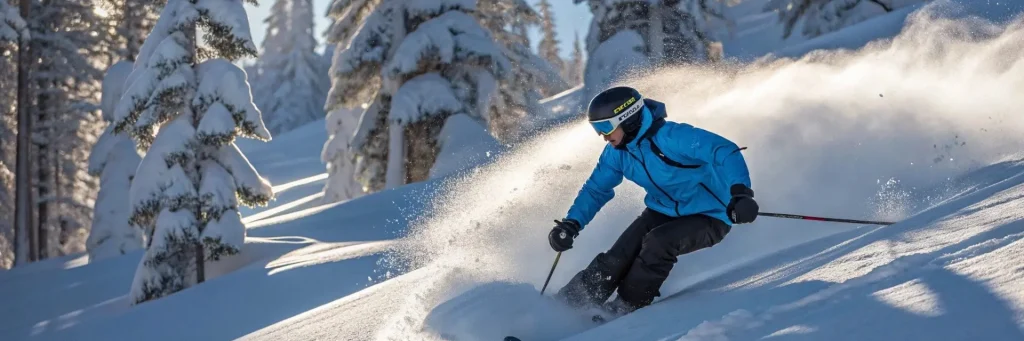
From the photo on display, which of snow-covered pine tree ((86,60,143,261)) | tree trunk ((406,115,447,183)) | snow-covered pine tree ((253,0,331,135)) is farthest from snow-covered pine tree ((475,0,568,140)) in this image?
snow-covered pine tree ((253,0,331,135))

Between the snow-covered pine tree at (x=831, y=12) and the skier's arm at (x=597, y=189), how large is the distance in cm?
2190

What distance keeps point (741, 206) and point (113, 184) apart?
23.1m

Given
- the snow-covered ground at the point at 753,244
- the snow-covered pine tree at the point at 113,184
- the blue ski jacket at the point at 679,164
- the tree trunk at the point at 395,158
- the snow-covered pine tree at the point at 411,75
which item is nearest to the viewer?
the snow-covered ground at the point at 753,244

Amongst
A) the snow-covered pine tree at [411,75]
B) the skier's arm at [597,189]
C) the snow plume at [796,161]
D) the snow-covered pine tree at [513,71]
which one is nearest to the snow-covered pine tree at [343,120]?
the snow-covered pine tree at [411,75]

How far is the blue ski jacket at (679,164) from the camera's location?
531cm

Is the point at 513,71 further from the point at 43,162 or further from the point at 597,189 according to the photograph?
the point at 43,162

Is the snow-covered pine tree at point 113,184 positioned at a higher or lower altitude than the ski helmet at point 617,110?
lower

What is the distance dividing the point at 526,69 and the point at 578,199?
17.0 m

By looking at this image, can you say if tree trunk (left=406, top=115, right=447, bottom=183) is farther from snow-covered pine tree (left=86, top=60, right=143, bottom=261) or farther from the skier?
the skier

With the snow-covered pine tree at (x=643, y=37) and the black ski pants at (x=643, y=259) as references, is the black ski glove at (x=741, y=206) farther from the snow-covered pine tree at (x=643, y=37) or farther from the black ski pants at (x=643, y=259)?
the snow-covered pine tree at (x=643, y=37)

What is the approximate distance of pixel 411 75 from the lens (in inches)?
829

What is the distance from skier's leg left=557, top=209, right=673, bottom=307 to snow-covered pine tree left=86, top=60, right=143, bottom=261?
68.6 feet

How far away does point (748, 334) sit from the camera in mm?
3492

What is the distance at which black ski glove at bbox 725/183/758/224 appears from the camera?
492 centimetres
